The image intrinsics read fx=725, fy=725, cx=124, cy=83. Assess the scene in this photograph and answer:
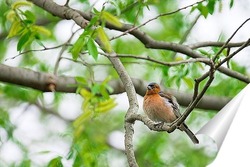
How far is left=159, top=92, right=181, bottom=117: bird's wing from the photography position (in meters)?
5.88

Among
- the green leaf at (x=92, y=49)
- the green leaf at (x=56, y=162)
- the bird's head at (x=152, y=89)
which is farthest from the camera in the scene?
the bird's head at (x=152, y=89)

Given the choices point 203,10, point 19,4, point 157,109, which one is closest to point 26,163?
point 19,4

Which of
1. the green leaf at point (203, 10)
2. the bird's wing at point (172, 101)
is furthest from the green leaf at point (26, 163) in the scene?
the green leaf at point (203, 10)

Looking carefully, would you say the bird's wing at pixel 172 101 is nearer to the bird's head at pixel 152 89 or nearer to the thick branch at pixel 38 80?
the bird's head at pixel 152 89

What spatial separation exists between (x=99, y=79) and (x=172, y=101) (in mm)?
1133

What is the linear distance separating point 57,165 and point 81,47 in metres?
0.91

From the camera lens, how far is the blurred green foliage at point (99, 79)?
16.5ft

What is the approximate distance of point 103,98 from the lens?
5082 millimetres

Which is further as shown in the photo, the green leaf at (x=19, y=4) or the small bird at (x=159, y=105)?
the small bird at (x=159, y=105)

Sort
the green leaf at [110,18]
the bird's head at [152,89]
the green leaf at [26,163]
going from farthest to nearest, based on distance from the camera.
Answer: the bird's head at [152,89]
the green leaf at [26,163]
the green leaf at [110,18]

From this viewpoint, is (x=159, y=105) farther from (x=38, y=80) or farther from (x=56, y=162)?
(x=56, y=162)

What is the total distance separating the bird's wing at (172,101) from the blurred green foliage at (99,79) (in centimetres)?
13

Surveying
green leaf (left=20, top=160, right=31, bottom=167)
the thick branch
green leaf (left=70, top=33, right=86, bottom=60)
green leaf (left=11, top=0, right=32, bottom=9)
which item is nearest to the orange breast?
the thick branch

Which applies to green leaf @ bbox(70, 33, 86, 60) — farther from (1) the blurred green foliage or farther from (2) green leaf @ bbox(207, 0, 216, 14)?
(2) green leaf @ bbox(207, 0, 216, 14)
